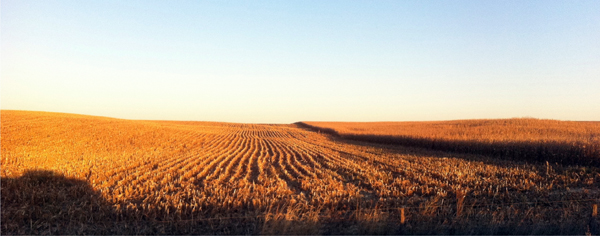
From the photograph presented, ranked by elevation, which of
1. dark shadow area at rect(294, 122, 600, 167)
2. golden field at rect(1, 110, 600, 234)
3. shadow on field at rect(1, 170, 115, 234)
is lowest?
shadow on field at rect(1, 170, 115, 234)

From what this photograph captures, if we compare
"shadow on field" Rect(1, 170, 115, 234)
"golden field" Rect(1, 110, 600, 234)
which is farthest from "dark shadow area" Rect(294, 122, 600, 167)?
"shadow on field" Rect(1, 170, 115, 234)

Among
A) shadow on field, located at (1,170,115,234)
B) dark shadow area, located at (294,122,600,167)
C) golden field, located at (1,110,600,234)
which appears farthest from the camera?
dark shadow area, located at (294,122,600,167)

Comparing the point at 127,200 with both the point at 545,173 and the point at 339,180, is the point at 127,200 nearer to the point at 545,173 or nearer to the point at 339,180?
the point at 339,180

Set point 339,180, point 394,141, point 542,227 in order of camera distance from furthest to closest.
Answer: point 394,141 < point 339,180 < point 542,227

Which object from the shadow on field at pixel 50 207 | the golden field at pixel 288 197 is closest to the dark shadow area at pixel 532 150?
the golden field at pixel 288 197

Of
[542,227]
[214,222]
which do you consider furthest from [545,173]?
[214,222]

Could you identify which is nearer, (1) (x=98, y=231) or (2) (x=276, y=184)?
(1) (x=98, y=231)

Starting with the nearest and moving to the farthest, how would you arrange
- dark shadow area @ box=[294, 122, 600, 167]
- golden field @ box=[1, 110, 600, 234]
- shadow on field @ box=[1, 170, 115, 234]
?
1. golden field @ box=[1, 110, 600, 234]
2. shadow on field @ box=[1, 170, 115, 234]
3. dark shadow area @ box=[294, 122, 600, 167]

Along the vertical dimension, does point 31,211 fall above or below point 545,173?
below

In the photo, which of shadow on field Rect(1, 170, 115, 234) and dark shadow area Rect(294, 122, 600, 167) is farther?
A: dark shadow area Rect(294, 122, 600, 167)

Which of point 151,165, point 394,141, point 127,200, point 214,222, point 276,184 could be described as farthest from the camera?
point 394,141

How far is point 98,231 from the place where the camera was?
8.02 meters

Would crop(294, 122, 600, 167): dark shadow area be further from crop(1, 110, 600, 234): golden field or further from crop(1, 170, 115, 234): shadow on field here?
crop(1, 170, 115, 234): shadow on field

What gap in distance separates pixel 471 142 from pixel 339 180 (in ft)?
43.8
